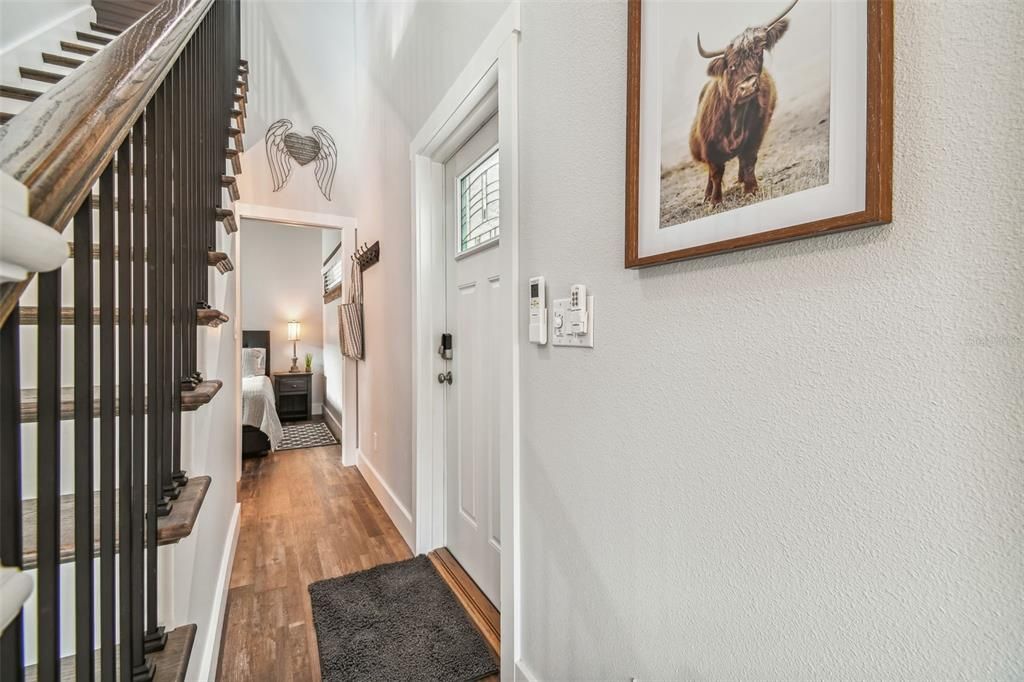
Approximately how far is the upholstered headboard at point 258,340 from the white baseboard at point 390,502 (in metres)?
3.45

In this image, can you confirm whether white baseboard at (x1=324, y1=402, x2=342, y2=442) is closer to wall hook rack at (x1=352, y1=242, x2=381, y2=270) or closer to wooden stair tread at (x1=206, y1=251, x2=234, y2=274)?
wall hook rack at (x1=352, y1=242, x2=381, y2=270)

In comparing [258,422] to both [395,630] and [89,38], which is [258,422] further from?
[395,630]

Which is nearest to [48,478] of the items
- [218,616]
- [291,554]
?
[218,616]

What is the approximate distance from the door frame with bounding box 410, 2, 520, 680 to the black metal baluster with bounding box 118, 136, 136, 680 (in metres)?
0.93

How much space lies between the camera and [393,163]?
9.16ft

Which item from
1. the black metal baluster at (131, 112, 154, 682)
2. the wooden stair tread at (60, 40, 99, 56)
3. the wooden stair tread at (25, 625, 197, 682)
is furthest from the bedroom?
the black metal baluster at (131, 112, 154, 682)

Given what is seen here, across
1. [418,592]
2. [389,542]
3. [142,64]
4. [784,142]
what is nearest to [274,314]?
A: [389,542]

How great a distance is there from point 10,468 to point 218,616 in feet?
5.73

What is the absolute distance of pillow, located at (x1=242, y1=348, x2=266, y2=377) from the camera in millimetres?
5773

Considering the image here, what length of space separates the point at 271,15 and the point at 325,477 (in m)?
3.65

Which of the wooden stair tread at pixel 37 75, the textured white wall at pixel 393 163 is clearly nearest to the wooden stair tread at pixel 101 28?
the wooden stair tread at pixel 37 75

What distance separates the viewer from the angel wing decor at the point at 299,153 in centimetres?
348

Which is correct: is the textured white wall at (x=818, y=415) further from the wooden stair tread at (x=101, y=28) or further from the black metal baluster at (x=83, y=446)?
the wooden stair tread at (x=101, y=28)

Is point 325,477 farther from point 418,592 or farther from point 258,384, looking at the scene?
point 418,592
